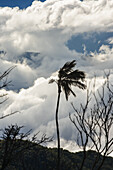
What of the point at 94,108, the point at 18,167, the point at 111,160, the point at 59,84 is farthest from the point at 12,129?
the point at 111,160

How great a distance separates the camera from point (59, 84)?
762 inches

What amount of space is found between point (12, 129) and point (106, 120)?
307cm

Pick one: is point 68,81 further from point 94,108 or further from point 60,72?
point 94,108

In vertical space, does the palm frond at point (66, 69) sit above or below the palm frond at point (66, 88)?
above

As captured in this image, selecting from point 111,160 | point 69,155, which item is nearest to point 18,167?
point 69,155

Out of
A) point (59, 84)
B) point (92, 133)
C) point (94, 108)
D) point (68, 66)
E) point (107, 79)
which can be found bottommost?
point (92, 133)

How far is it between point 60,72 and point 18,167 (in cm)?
4749

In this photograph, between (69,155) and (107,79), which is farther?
(69,155)

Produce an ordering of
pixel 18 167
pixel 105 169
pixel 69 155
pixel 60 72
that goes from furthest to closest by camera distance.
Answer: pixel 69 155
pixel 105 169
pixel 18 167
pixel 60 72

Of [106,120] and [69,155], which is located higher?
[69,155]

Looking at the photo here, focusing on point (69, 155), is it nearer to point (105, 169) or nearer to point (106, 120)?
point (105, 169)

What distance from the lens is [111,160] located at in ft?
334

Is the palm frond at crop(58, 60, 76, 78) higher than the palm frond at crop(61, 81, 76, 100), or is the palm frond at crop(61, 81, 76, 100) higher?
the palm frond at crop(58, 60, 76, 78)

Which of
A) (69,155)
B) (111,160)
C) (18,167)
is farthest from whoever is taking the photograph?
(111,160)
